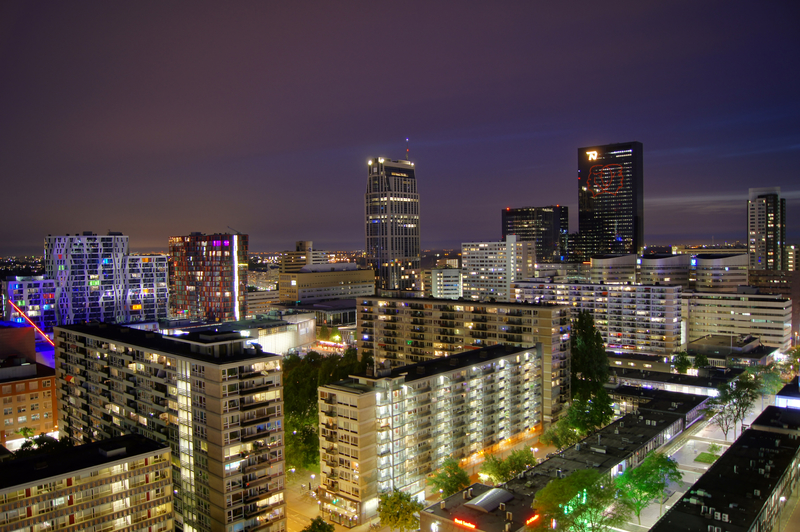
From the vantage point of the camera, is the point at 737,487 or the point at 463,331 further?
the point at 463,331

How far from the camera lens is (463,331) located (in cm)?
7775

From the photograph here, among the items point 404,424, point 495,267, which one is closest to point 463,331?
point 404,424

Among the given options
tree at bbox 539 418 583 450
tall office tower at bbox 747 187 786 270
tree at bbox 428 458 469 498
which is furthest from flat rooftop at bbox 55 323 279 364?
tall office tower at bbox 747 187 786 270

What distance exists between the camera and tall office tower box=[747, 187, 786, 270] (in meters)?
194

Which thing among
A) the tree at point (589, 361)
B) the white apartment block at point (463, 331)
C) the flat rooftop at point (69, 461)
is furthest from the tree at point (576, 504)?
the tree at point (589, 361)

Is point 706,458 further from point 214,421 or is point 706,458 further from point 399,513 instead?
point 214,421

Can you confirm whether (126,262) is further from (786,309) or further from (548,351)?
(786,309)

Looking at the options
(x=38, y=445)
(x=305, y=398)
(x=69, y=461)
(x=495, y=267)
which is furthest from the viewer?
(x=495, y=267)

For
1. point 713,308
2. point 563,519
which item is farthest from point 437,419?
point 713,308

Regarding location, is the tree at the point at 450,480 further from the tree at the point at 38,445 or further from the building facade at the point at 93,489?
the tree at the point at 38,445

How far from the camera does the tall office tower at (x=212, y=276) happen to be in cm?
15088

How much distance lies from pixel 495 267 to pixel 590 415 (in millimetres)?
119173

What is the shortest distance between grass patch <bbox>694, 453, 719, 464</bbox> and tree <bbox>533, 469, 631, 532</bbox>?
2397cm

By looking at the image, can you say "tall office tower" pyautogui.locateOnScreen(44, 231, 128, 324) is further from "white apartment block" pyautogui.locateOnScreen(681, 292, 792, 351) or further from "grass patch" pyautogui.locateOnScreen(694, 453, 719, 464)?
"white apartment block" pyautogui.locateOnScreen(681, 292, 792, 351)
